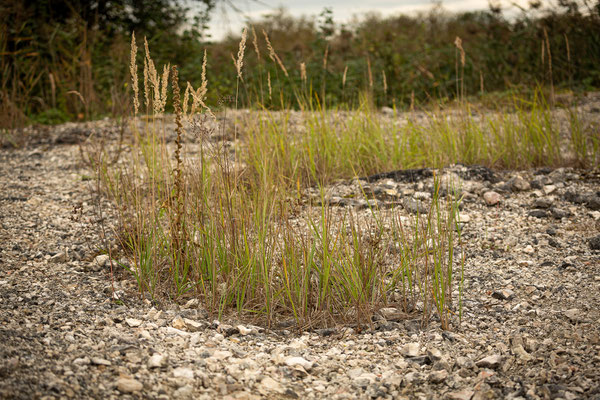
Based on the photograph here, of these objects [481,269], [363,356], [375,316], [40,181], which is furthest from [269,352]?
[40,181]

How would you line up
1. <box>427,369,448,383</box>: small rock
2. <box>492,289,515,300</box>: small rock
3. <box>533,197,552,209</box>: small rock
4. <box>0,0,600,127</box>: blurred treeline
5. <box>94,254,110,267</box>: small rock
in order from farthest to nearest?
<box>0,0,600,127</box>: blurred treeline → <box>533,197,552,209</box>: small rock → <box>94,254,110,267</box>: small rock → <box>492,289,515,300</box>: small rock → <box>427,369,448,383</box>: small rock

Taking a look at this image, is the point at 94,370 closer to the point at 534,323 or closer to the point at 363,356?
the point at 363,356

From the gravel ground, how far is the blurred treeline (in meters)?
4.39

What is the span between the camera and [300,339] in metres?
2.34

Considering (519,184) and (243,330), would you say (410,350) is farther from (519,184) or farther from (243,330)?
(519,184)

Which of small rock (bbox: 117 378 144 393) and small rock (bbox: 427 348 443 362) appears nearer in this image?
small rock (bbox: 117 378 144 393)

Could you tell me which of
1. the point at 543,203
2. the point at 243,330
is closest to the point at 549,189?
the point at 543,203

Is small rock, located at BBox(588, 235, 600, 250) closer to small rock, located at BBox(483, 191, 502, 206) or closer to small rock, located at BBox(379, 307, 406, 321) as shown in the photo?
small rock, located at BBox(483, 191, 502, 206)

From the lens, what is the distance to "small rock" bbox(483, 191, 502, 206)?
13.1 ft

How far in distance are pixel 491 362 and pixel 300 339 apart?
791 mm

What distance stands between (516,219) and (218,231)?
2.21 m

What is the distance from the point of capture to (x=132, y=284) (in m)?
2.75

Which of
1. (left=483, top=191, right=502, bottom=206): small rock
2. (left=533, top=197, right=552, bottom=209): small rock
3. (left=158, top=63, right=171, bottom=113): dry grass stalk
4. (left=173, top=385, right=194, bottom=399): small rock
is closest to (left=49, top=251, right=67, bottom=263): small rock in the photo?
(left=158, top=63, right=171, bottom=113): dry grass stalk

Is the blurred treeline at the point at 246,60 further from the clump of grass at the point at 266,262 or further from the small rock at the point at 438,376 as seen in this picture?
the small rock at the point at 438,376
